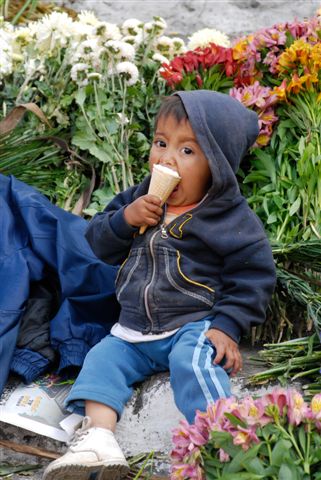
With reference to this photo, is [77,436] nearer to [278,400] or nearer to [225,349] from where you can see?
[225,349]

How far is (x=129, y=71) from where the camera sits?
14.4 ft

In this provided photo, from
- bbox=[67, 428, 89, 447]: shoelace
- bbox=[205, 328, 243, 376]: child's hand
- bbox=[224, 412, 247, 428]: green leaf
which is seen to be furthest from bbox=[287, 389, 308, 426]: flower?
bbox=[67, 428, 89, 447]: shoelace

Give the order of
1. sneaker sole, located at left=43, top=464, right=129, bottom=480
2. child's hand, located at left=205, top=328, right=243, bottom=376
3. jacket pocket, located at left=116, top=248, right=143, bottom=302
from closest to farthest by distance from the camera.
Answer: sneaker sole, located at left=43, top=464, right=129, bottom=480
child's hand, located at left=205, top=328, right=243, bottom=376
jacket pocket, located at left=116, top=248, right=143, bottom=302

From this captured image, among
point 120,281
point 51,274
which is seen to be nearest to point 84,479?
point 120,281

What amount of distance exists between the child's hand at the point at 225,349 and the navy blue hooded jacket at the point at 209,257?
0.03m

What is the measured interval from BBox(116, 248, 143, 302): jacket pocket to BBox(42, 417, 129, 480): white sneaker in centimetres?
54

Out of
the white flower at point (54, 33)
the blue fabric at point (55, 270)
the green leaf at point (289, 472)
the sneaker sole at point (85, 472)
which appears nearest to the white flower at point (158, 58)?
the white flower at point (54, 33)

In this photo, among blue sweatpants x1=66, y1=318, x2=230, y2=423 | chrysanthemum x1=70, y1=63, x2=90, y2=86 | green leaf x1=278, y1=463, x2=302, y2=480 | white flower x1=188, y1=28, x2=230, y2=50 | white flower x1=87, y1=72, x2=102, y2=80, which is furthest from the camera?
white flower x1=188, y1=28, x2=230, y2=50

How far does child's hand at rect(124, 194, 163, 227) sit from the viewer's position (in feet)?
10.0

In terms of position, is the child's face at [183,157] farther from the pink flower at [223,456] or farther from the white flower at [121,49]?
the white flower at [121,49]

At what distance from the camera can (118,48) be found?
4.40 m

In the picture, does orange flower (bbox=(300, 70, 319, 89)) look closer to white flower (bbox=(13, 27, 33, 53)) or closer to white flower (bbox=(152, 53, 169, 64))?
white flower (bbox=(152, 53, 169, 64))

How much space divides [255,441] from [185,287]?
98 centimetres

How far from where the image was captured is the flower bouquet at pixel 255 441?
6.86ft
